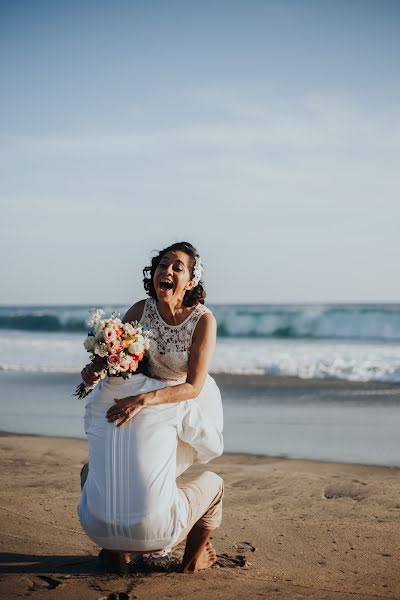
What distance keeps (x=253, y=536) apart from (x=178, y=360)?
138 cm

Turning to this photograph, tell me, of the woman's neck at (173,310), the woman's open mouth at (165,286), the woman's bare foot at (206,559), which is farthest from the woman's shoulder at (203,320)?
the woman's bare foot at (206,559)

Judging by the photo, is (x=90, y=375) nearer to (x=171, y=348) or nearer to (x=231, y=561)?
(x=171, y=348)

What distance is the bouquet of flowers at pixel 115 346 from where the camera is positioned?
416cm

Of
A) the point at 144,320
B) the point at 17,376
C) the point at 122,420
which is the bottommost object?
the point at 17,376

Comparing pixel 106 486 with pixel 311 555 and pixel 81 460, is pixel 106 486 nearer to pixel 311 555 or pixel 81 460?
pixel 311 555

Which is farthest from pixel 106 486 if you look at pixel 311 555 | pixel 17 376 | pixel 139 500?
pixel 17 376

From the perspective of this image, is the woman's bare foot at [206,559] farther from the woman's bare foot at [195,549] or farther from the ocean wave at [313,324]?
the ocean wave at [313,324]

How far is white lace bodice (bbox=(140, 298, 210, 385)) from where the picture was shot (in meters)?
4.82

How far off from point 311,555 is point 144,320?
1784mm

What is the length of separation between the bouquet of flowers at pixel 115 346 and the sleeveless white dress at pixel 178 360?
91 millimetres

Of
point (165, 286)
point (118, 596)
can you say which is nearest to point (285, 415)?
point (165, 286)

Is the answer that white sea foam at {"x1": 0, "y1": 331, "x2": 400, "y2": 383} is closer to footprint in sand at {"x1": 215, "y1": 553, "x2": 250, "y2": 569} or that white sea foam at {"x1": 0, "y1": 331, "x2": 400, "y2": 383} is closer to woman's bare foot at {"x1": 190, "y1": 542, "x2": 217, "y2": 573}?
footprint in sand at {"x1": 215, "y1": 553, "x2": 250, "y2": 569}

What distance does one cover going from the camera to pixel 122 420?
4023mm

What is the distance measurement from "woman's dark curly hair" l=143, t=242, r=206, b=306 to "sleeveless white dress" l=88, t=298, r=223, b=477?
0.24 ft
